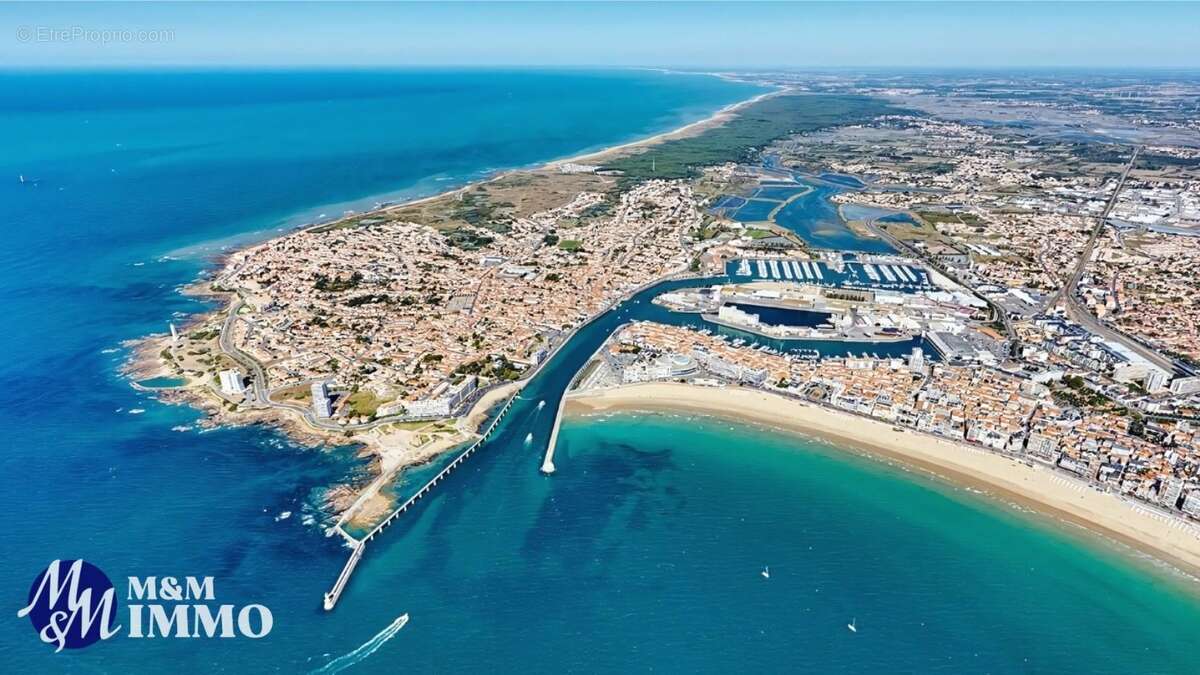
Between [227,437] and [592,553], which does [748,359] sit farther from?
[227,437]

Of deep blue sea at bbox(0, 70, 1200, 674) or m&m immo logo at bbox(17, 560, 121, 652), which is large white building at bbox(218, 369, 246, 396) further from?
m&m immo logo at bbox(17, 560, 121, 652)

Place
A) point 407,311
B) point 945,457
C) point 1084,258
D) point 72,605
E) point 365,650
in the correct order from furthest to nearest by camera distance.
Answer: point 1084,258 → point 407,311 → point 945,457 → point 72,605 → point 365,650

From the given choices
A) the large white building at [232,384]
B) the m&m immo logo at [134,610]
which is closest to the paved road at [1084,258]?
the m&m immo logo at [134,610]

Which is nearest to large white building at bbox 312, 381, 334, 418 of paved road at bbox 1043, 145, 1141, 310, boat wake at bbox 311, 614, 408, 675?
boat wake at bbox 311, 614, 408, 675

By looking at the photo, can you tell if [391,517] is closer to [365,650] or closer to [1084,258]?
[365,650]

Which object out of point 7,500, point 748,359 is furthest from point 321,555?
point 748,359

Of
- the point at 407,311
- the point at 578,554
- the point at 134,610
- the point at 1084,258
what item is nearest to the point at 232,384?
the point at 407,311
